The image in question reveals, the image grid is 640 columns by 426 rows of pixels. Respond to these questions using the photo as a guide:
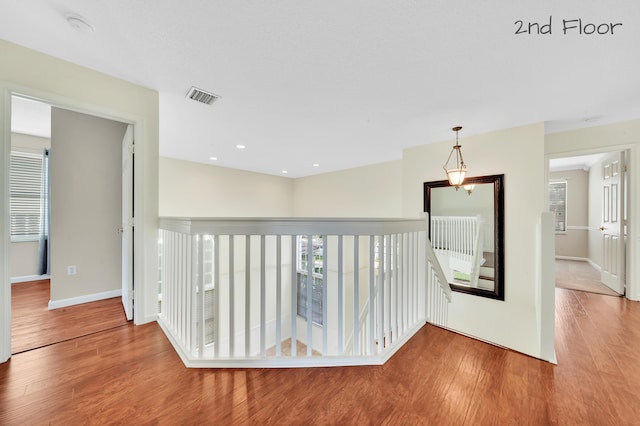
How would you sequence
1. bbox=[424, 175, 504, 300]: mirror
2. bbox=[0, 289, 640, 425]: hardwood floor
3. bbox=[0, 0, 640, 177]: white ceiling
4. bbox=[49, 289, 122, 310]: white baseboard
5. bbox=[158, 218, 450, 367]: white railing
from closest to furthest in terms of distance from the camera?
bbox=[0, 289, 640, 425]: hardwood floor < bbox=[0, 0, 640, 177]: white ceiling < bbox=[158, 218, 450, 367]: white railing < bbox=[49, 289, 122, 310]: white baseboard < bbox=[424, 175, 504, 300]: mirror

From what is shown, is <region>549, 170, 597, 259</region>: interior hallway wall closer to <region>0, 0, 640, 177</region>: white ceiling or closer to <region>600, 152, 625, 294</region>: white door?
<region>600, 152, 625, 294</region>: white door

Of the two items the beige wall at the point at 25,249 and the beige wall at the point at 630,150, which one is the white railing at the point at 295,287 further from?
the beige wall at the point at 25,249

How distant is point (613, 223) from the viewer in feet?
12.3

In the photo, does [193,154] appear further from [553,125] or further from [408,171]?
[553,125]

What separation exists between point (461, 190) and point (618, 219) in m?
2.26

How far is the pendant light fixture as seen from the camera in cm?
323

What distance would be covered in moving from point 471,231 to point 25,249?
7280mm

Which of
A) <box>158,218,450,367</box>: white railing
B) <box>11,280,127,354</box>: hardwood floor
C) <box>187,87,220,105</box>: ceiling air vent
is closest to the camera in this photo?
<box>158,218,450,367</box>: white railing

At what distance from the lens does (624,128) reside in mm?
3268

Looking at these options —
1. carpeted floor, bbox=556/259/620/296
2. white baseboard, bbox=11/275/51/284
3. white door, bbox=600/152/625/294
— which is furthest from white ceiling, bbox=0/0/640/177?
white baseboard, bbox=11/275/51/284

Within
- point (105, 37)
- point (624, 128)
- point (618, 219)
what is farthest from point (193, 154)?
point (618, 219)

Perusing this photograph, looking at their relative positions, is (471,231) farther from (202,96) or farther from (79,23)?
(79,23)

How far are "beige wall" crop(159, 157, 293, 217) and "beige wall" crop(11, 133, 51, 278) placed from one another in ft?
5.88

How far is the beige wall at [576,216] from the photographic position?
6.13 metres
